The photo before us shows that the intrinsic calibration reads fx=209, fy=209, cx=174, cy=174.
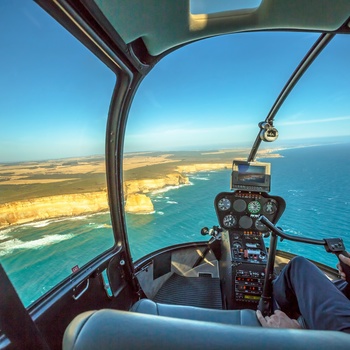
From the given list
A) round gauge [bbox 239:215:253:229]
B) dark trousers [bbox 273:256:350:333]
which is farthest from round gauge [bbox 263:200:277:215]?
dark trousers [bbox 273:256:350:333]

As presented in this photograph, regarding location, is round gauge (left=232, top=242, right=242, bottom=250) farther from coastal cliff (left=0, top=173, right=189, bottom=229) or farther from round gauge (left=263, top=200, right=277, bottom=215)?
coastal cliff (left=0, top=173, right=189, bottom=229)

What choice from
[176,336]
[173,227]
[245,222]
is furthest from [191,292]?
[173,227]

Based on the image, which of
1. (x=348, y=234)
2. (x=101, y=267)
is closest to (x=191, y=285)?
(x=101, y=267)

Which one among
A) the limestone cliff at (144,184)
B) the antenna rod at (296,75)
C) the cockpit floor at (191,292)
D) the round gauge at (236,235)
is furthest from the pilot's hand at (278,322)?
the antenna rod at (296,75)

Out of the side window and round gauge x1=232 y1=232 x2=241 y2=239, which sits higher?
the side window

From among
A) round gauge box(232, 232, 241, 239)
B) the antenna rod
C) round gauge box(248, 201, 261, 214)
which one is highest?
the antenna rod

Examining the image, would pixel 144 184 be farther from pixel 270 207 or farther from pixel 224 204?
pixel 270 207
